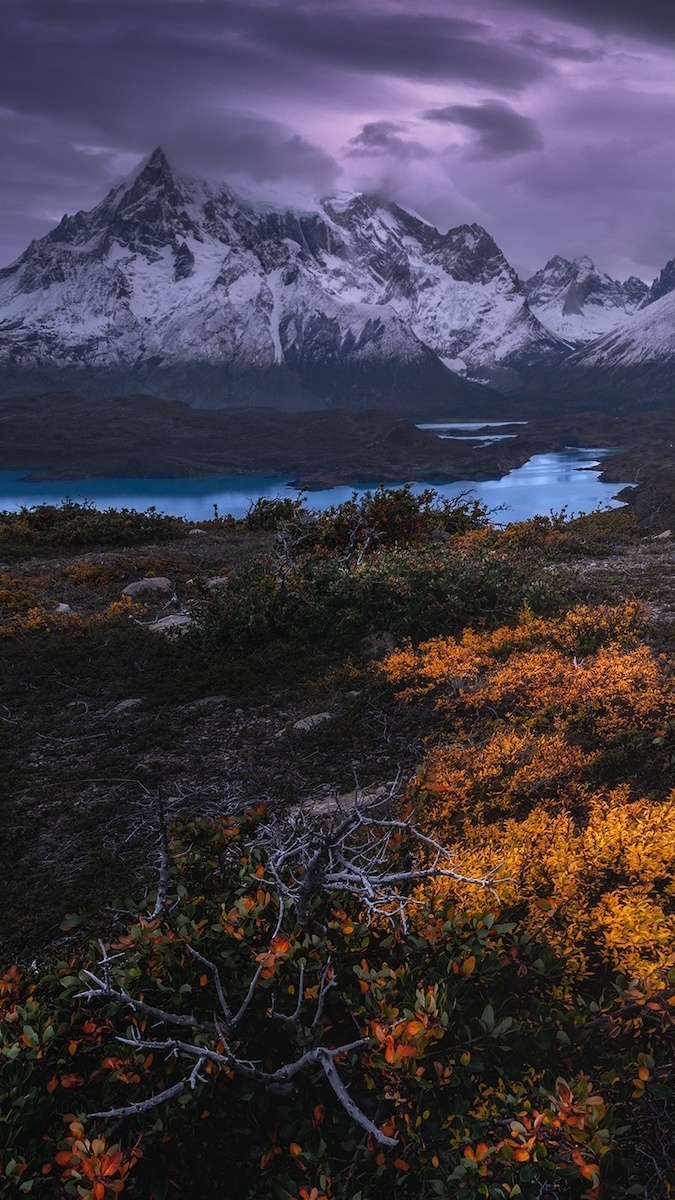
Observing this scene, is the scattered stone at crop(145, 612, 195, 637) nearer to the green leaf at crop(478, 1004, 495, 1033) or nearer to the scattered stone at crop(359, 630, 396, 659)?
the scattered stone at crop(359, 630, 396, 659)

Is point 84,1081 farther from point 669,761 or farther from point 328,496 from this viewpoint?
point 328,496

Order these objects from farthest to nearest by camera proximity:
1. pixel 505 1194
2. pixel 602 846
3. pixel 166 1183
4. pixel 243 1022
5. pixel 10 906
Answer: pixel 10 906 → pixel 602 846 → pixel 243 1022 → pixel 166 1183 → pixel 505 1194

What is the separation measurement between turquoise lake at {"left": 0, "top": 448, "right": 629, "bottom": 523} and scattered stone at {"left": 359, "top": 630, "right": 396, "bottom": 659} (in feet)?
292

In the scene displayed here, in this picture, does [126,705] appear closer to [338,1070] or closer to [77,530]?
[338,1070]

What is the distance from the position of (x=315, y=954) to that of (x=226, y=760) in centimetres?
463

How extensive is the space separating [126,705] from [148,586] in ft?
22.5

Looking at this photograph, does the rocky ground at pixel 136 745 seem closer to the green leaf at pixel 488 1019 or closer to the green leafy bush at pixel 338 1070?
the green leafy bush at pixel 338 1070

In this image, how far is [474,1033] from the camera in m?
3.90

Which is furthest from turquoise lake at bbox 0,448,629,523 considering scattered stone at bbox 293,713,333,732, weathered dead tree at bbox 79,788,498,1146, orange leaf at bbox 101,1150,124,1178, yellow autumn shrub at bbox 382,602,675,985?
Answer: orange leaf at bbox 101,1150,124,1178

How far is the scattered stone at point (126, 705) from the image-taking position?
10.5 metres

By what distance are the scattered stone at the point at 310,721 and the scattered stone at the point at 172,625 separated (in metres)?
3.97

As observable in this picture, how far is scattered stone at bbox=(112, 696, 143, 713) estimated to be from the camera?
10492 mm

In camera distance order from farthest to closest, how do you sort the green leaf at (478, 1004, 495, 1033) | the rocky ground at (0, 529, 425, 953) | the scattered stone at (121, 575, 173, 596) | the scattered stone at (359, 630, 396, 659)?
the scattered stone at (121, 575, 173, 596) < the scattered stone at (359, 630, 396, 659) < the rocky ground at (0, 529, 425, 953) < the green leaf at (478, 1004, 495, 1033)

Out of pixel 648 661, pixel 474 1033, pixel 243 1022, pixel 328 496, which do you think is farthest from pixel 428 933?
pixel 328 496
